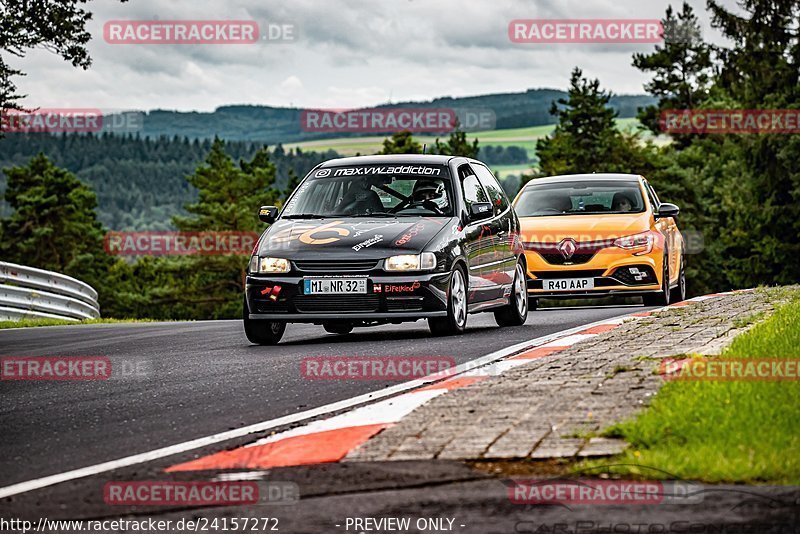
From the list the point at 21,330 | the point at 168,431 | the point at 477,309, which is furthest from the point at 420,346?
the point at 21,330

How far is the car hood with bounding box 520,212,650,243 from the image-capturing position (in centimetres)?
1695

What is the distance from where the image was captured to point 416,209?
13.2m

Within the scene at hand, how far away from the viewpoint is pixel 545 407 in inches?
271

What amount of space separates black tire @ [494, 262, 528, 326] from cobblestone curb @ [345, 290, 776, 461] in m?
3.77

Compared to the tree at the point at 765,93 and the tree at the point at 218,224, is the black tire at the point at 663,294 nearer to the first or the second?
the tree at the point at 765,93

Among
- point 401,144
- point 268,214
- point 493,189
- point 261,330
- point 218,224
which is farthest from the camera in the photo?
point 401,144

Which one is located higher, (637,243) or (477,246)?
(477,246)

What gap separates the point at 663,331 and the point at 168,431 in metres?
5.55

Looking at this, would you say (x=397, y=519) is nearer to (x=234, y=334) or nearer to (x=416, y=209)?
(x=416, y=209)

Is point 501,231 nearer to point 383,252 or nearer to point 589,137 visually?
point 383,252

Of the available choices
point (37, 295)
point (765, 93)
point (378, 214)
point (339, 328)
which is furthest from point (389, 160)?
point (765, 93)

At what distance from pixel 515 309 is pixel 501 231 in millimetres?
924

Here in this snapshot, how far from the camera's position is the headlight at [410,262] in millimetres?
12039

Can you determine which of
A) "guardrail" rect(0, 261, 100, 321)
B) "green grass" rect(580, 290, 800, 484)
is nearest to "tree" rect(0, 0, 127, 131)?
"guardrail" rect(0, 261, 100, 321)
